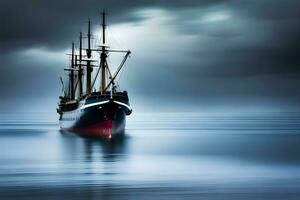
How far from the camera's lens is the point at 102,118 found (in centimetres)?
7394

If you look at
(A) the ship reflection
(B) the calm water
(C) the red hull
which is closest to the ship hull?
(C) the red hull

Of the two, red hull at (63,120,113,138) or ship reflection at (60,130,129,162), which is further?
red hull at (63,120,113,138)

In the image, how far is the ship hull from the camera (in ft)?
240

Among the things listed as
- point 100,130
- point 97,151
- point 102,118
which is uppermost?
point 102,118

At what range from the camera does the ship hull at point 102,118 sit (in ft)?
240

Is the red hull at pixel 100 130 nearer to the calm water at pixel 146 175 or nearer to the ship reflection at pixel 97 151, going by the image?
the ship reflection at pixel 97 151

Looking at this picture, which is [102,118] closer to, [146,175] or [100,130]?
[100,130]

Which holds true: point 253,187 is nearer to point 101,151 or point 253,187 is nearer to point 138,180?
point 138,180

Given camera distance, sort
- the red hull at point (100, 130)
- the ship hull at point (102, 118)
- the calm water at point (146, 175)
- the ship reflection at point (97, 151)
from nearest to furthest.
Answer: the calm water at point (146, 175) → the ship reflection at point (97, 151) → the ship hull at point (102, 118) → the red hull at point (100, 130)

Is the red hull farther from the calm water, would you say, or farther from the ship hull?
the calm water

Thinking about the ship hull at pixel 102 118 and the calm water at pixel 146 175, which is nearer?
the calm water at pixel 146 175

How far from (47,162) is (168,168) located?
11.7 meters

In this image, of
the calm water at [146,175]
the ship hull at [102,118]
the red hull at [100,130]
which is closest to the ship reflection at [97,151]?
the calm water at [146,175]

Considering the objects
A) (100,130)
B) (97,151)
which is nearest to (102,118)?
(100,130)
